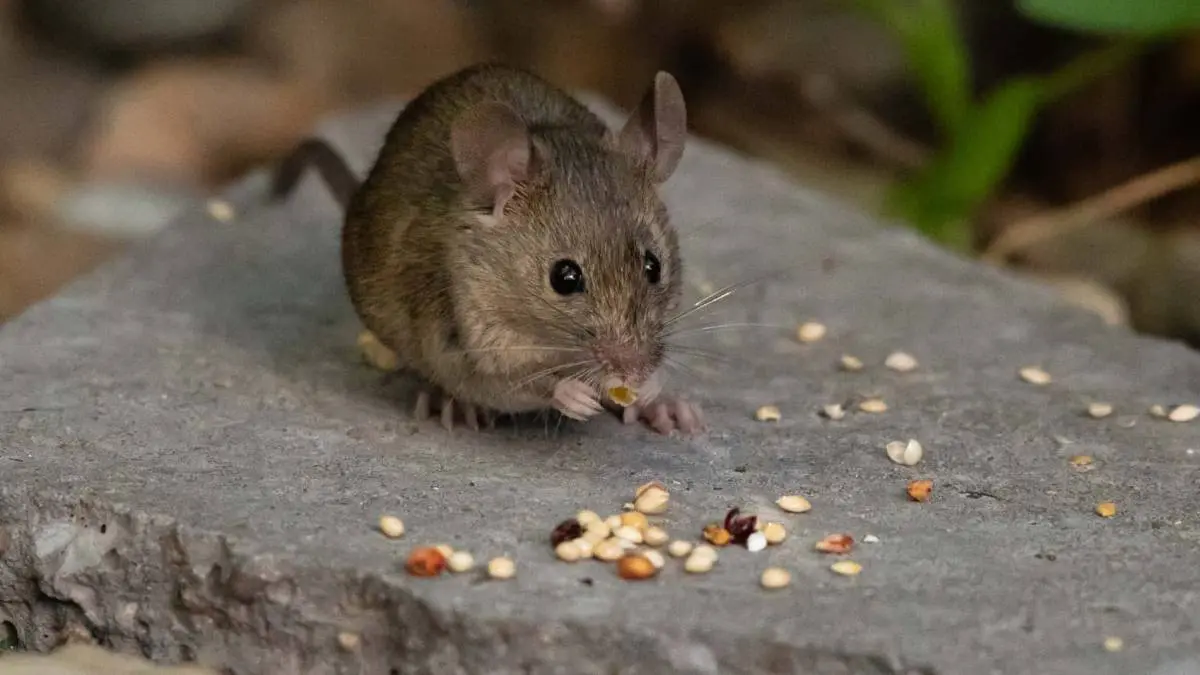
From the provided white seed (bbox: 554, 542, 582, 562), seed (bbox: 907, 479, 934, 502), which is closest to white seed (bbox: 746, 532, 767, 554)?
white seed (bbox: 554, 542, 582, 562)

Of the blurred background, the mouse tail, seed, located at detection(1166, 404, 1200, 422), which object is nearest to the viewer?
seed, located at detection(1166, 404, 1200, 422)

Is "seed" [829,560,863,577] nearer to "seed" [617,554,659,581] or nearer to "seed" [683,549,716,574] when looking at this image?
"seed" [683,549,716,574]

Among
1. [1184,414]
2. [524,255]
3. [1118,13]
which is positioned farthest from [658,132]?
[1118,13]

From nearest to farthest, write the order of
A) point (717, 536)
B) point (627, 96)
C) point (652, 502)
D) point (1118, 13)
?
point (717, 536) < point (652, 502) < point (1118, 13) < point (627, 96)

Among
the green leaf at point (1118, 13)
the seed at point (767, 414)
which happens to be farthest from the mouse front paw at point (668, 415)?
the green leaf at point (1118, 13)

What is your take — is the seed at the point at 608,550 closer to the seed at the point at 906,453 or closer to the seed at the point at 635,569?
the seed at the point at 635,569

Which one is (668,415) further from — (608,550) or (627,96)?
(627,96)
